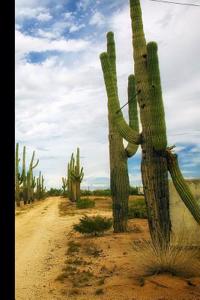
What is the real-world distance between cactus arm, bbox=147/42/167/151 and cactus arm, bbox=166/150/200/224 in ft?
0.96

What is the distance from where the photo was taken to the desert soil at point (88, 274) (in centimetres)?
533

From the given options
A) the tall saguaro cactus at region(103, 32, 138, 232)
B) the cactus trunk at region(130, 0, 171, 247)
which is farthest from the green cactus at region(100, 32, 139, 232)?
the cactus trunk at region(130, 0, 171, 247)

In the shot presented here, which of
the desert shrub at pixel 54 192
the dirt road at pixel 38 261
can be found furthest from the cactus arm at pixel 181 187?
the desert shrub at pixel 54 192

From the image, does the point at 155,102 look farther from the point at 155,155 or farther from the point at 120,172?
the point at 120,172

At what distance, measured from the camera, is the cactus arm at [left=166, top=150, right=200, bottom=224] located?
726cm

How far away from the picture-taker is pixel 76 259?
7.82m

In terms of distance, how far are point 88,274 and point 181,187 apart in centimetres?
234

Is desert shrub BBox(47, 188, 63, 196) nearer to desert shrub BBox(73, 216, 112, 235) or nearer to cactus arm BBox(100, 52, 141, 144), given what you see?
desert shrub BBox(73, 216, 112, 235)

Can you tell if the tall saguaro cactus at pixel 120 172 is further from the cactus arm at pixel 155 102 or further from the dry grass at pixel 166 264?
the dry grass at pixel 166 264

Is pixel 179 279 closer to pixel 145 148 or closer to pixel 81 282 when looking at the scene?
pixel 81 282

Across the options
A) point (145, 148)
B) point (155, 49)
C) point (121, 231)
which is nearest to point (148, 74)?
point (155, 49)

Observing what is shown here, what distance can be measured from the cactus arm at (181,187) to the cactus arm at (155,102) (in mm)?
294

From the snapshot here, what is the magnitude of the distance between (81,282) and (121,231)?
540 cm

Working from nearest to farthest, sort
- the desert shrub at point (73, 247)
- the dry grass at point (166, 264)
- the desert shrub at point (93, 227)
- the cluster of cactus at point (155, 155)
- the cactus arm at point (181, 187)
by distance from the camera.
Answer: the dry grass at point (166, 264) < the cactus arm at point (181, 187) < the cluster of cactus at point (155, 155) < the desert shrub at point (73, 247) < the desert shrub at point (93, 227)
